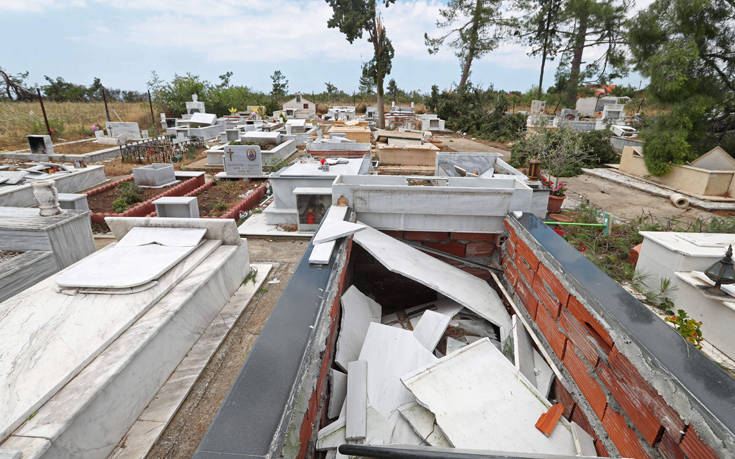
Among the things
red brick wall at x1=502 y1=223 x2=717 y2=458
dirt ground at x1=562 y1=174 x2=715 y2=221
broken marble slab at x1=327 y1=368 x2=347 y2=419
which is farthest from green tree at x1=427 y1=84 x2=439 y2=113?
broken marble slab at x1=327 y1=368 x2=347 y2=419

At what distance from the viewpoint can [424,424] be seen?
104 inches

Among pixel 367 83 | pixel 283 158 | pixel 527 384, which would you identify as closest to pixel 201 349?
pixel 527 384

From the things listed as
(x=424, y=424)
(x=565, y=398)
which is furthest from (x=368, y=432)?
(x=565, y=398)

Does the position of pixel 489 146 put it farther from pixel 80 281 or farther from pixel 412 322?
pixel 80 281

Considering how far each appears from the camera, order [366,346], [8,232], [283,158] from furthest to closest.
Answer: [283,158] → [8,232] → [366,346]

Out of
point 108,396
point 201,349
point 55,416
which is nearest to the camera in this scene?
point 55,416

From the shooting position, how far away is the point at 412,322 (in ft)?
14.5

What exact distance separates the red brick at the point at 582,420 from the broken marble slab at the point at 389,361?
1256 mm

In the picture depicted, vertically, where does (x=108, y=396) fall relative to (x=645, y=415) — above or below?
below

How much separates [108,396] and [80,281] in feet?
6.00

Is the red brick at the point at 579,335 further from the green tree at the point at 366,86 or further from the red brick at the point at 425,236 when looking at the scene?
the green tree at the point at 366,86

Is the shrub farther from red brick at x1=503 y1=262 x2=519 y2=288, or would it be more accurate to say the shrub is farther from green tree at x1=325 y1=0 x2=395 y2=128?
green tree at x1=325 y1=0 x2=395 y2=128

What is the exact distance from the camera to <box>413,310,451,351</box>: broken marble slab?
3.52 meters

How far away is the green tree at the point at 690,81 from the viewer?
11.4m
